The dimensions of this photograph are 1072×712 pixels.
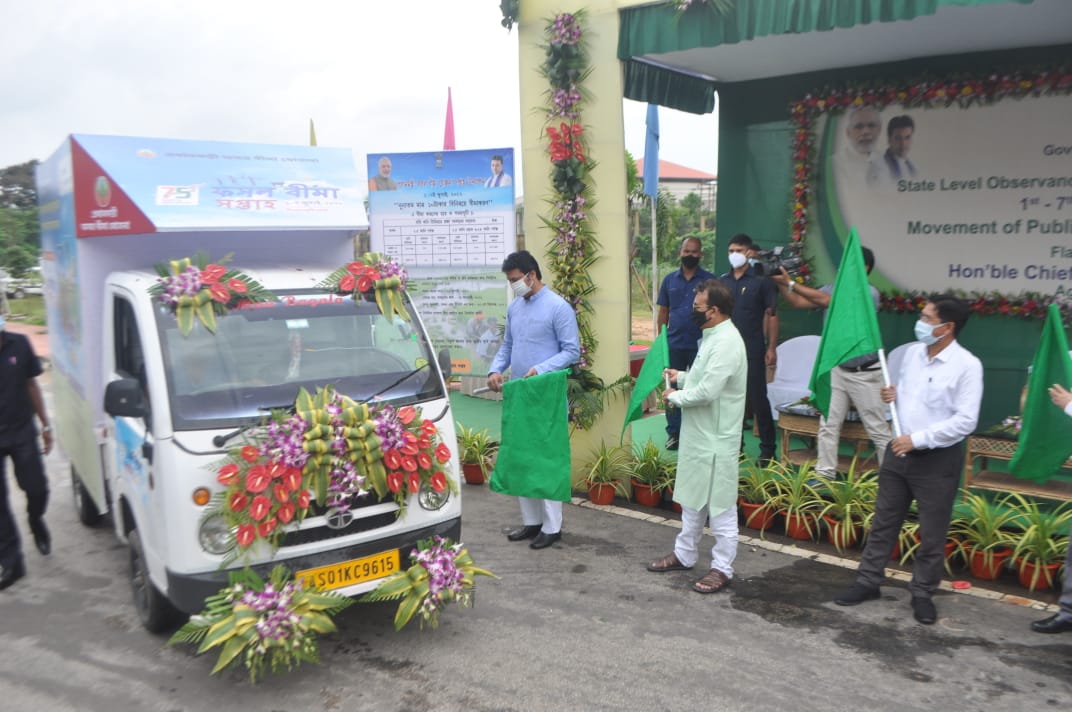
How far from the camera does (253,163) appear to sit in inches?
220

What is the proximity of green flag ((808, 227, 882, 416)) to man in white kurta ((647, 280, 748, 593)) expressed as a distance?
24.5 inches

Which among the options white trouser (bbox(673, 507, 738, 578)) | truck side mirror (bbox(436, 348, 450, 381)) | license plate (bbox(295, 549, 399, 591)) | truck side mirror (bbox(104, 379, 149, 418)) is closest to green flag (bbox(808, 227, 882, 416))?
white trouser (bbox(673, 507, 738, 578))

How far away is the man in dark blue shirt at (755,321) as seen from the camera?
725 cm

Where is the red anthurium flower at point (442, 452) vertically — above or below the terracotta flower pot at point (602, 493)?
above

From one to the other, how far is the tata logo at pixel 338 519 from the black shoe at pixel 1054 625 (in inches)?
150

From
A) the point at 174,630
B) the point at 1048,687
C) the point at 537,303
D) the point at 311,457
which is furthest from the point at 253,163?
the point at 1048,687

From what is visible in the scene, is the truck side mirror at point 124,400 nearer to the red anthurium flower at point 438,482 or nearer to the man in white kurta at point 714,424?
the red anthurium flower at point 438,482

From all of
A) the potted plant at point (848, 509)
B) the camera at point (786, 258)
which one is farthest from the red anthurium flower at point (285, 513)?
the camera at point (786, 258)

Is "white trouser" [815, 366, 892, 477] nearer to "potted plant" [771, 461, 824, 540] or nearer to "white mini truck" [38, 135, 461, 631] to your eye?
"potted plant" [771, 461, 824, 540]

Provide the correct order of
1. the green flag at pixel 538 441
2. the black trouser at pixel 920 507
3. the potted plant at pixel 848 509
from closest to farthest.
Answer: the black trouser at pixel 920 507
the green flag at pixel 538 441
the potted plant at pixel 848 509

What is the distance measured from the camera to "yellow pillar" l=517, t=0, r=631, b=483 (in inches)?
267

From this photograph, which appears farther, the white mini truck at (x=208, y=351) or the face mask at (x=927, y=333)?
the face mask at (x=927, y=333)

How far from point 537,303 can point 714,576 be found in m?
2.23

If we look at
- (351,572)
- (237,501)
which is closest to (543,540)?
(351,572)
